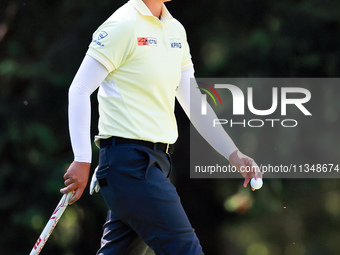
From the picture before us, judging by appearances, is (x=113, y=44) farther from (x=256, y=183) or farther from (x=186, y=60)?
(x=256, y=183)

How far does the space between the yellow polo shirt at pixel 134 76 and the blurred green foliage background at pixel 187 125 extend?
1.68 metres

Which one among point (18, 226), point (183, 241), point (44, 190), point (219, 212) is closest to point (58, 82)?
point (44, 190)

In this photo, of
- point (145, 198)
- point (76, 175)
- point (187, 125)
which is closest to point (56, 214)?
point (76, 175)

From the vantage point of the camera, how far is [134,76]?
2.36 m

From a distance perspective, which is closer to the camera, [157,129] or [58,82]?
[157,129]

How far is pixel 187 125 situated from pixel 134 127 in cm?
178

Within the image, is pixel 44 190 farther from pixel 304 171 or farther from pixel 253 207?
pixel 304 171

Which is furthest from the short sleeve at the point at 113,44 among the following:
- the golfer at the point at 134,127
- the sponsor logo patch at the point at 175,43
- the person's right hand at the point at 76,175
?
the person's right hand at the point at 76,175

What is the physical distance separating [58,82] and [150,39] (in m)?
1.86

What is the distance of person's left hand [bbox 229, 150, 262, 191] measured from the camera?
8.39 feet

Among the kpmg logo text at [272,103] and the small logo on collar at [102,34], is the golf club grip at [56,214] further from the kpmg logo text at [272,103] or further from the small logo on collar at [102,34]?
the kpmg logo text at [272,103]

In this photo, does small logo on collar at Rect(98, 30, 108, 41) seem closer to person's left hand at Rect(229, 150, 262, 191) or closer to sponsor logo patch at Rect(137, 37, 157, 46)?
sponsor logo patch at Rect(137, 37, 157, 46)

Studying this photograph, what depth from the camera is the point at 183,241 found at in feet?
7.41

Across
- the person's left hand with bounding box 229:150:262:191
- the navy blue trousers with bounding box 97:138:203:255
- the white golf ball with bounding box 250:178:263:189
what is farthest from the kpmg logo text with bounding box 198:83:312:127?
the navy blue trousers with bounding box 97:138:203:255
